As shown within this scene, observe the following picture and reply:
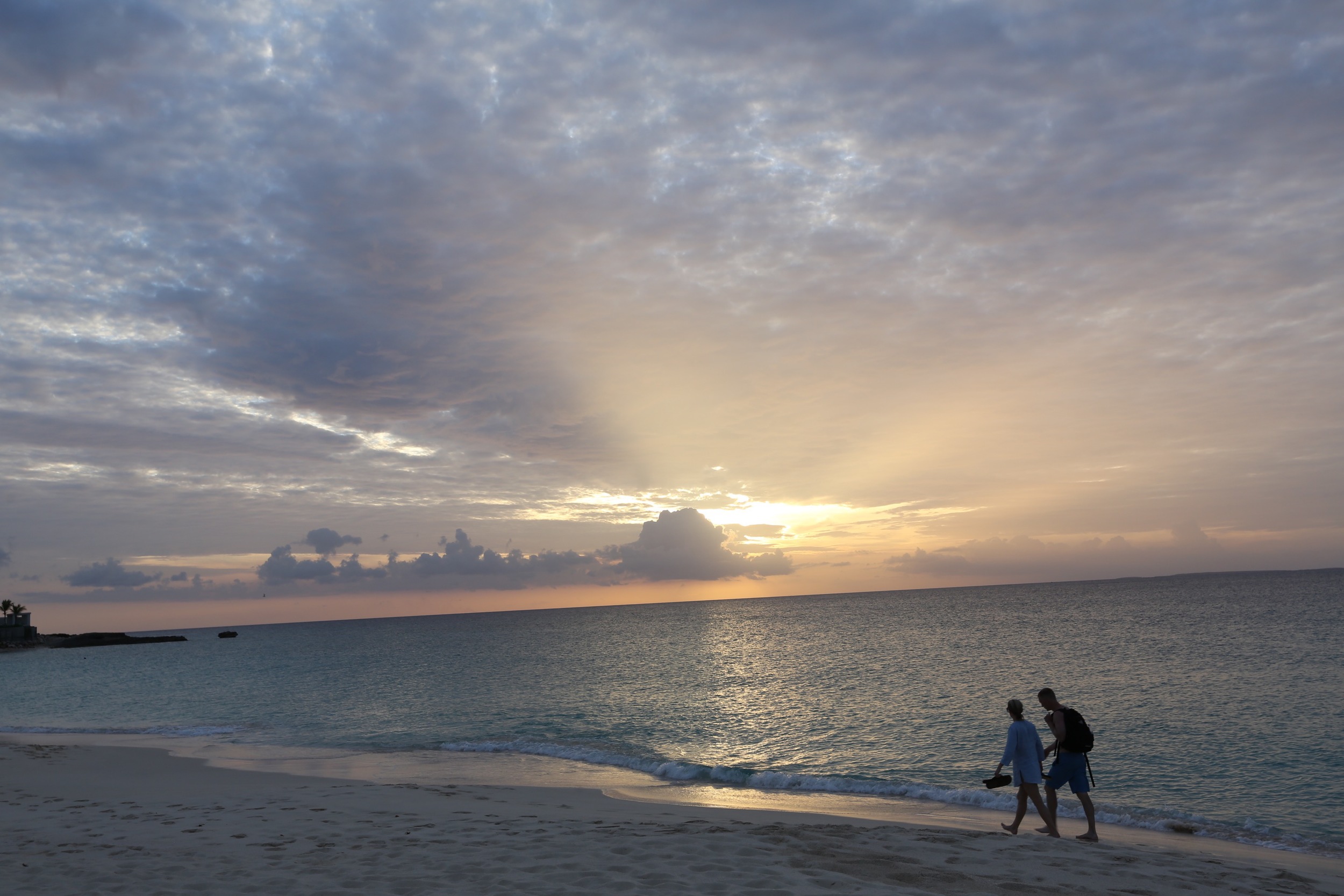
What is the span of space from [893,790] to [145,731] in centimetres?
3568

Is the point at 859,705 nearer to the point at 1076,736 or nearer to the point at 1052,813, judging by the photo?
the point at 1052,813

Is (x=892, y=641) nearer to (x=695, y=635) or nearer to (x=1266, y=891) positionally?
(x=695, y=635)

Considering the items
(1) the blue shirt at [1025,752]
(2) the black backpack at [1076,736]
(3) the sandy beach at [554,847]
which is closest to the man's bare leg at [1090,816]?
(3) the sandy beach at [554,847]

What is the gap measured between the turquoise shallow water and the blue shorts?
195 inches

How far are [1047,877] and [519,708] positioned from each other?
106 feet

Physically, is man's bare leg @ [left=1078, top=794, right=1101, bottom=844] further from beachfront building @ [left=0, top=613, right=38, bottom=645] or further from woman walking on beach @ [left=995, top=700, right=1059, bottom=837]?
beachfront building @ [left=0, top=613, right=38, bottom=645]

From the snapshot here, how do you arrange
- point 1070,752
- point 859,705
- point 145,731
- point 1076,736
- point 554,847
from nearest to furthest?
point 554,847, point 1076,736, point 1070,752, point 859,705, point 145,731

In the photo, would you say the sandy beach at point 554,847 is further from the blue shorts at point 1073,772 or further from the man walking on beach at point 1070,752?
the blue shorts at point 1073,772

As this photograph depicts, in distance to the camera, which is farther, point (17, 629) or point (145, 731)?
point (17, 629)

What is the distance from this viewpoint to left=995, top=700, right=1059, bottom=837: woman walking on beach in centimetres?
1309

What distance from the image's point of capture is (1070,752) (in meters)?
12.9

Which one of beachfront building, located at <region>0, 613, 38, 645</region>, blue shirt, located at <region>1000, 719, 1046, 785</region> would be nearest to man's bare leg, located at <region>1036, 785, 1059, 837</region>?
blue shirt, located at <region>1000, 719, 1046, 785</region>

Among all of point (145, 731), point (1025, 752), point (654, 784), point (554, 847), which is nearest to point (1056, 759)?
point (1025, 752)

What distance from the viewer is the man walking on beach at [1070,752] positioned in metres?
12.8
